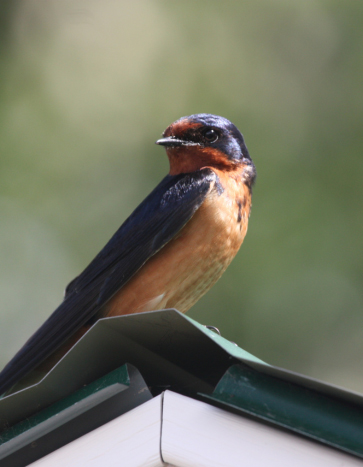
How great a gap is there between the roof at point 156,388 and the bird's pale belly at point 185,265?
687mm

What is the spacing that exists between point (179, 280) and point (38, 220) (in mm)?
4219

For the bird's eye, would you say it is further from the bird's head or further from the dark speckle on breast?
the dark speckle on breast

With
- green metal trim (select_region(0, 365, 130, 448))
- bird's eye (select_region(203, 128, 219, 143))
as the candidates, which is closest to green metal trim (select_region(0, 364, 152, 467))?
green metal trim (select_region(0, 365, 130, 448))

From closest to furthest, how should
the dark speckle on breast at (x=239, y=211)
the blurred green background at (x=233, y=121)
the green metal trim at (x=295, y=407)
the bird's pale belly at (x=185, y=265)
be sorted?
the green metal trim at (x=295, y=407) < the bird's pale belly at (x=185, y=265) < the dark speckle on breast at (x=239, y=211) < the blurred green background at (x=233, y=121)

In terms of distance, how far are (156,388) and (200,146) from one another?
130 centimetres

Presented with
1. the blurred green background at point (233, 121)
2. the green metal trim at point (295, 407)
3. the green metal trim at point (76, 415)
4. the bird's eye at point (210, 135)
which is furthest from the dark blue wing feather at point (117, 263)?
the blurred green background at point (233, 121)

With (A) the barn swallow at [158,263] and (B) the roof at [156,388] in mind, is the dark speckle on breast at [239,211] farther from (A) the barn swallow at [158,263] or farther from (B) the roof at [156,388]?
(B) the roof at [156,388]

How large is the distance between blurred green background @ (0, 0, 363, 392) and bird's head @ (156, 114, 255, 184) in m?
2.33

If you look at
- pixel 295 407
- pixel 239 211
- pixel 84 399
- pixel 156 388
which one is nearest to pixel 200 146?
pixel 239 211

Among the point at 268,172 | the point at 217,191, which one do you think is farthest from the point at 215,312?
the point at 217,191

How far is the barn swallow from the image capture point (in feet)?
7.54

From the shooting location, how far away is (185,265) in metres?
2.35

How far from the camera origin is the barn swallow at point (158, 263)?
2297mm

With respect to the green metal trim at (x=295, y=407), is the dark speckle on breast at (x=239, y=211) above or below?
above
